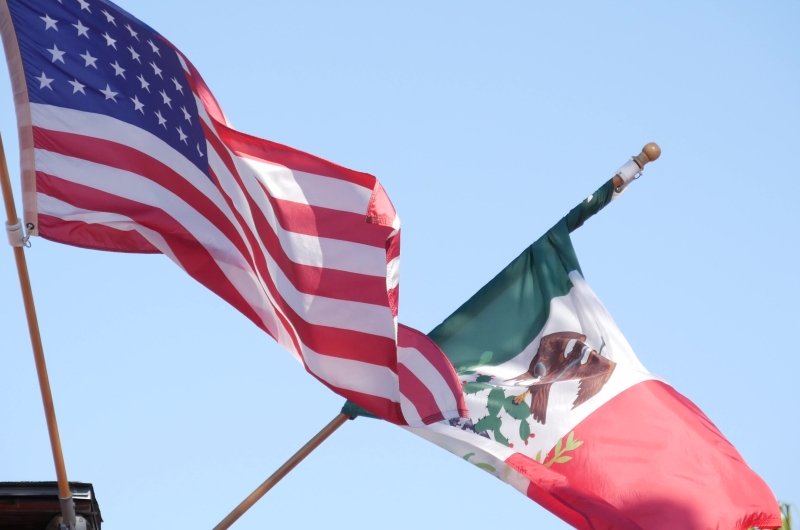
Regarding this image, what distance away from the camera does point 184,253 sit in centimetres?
1088

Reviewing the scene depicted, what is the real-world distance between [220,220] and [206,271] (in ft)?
1.23

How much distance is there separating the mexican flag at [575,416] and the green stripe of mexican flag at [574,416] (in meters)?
0.01

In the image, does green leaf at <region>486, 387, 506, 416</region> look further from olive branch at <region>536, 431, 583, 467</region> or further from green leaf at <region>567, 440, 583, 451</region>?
green leaf at <region>567, 440, 583, 451</region>

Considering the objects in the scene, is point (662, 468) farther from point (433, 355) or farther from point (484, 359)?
point (433, 355)

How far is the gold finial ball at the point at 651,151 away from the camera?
1266 cm

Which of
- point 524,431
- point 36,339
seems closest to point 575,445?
point 524,431

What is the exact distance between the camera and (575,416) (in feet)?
39.9

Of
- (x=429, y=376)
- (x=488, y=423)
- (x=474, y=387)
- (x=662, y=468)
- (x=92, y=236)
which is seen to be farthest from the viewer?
(x=474, y=387)

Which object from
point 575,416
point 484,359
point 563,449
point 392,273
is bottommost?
point 563,449

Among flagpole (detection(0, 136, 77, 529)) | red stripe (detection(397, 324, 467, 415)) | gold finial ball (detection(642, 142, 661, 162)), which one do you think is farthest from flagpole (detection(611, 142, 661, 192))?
flagpole (detection(0, 136, 77, 529))

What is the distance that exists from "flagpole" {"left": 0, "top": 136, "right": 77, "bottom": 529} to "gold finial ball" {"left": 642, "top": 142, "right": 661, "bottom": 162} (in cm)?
522

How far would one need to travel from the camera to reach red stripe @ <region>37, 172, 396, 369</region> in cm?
1005

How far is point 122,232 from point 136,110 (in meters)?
0.88

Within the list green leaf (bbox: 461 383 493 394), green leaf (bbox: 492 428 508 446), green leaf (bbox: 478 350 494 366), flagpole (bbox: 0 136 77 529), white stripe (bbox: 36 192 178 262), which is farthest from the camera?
green leaf (bbox: 478 350 494 366)
